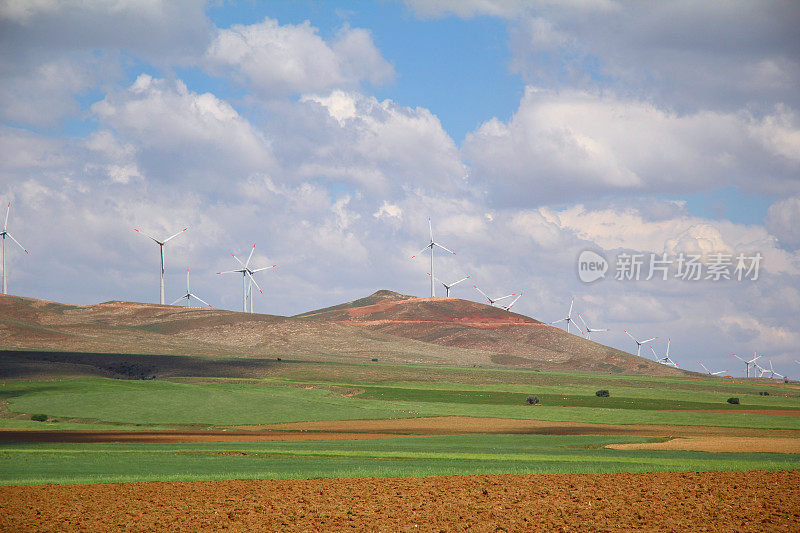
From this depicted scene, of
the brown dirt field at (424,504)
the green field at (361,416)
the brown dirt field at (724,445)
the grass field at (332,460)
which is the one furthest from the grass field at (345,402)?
the brown dirt field at (424,504)

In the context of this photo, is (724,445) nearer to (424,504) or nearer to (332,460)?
(332,460)

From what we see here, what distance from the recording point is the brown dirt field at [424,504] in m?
29.6

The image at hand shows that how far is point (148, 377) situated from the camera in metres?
136

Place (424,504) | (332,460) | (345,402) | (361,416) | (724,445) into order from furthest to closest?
(345,402)
(361,416)
(724,445)
(332,460)
(424,504)

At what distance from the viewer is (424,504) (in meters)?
33.3

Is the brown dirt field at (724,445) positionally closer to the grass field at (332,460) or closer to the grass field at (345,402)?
the grass field at (332,460)

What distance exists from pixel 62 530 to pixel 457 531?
15279 millimetres

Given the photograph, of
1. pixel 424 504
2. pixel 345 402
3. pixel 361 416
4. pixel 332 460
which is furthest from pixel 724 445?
pixel 345 402

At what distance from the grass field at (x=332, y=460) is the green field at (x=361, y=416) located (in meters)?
0.11

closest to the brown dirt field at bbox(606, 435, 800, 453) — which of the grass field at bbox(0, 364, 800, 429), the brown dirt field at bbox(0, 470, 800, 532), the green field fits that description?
the green field

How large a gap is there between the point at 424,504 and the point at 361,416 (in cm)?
5458

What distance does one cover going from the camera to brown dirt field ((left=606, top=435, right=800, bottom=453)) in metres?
56.5

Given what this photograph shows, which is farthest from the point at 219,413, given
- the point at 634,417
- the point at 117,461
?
the point at 634,417

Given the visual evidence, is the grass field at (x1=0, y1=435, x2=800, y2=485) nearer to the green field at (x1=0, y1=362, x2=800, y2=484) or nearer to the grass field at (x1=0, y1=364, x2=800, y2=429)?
the green field at (x1=0, y1=362, x2=800, y2=484)
